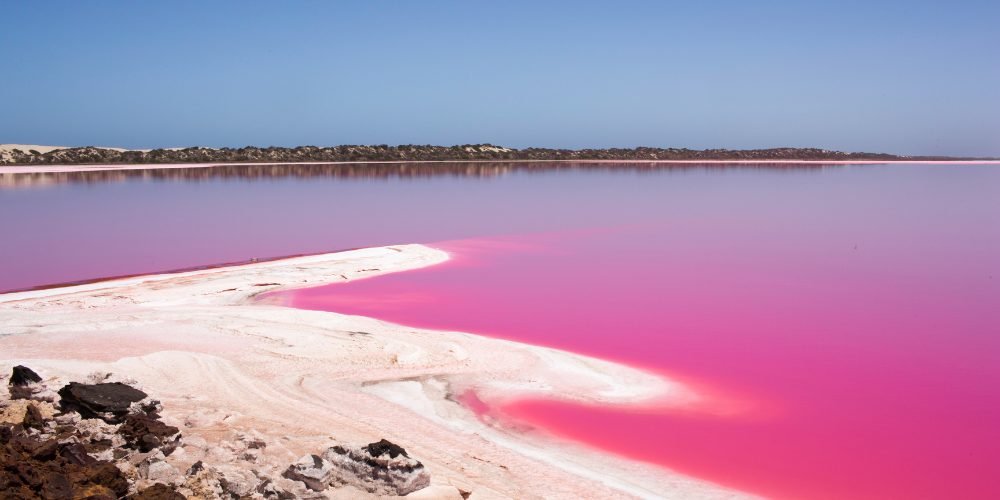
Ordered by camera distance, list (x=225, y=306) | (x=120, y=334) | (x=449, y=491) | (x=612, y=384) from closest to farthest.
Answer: (x=449, y=491) < (x=612, y=384) < (x=120, y=334) < (x=225, y=306)

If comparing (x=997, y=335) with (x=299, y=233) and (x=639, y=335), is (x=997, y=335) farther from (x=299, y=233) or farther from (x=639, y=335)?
(x=299, y=233)

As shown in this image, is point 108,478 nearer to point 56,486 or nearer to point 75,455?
point 56,486

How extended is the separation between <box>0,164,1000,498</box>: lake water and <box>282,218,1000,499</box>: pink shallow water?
2 centimetres

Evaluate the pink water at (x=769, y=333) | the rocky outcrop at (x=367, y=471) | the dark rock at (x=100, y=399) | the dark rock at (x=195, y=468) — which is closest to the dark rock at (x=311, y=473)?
the rocky outcrop at (x=367, y=471)

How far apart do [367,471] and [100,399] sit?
1.57 m

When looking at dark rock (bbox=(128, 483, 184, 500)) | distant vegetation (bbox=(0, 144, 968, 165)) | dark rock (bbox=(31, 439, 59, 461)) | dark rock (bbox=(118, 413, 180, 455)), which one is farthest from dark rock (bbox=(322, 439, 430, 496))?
distant vegetation (bbox=(0, 144, 968, 165))

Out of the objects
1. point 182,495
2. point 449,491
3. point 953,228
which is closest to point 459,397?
point 449,491

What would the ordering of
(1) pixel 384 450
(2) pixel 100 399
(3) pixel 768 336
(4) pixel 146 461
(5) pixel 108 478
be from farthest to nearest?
(3) pixel 768 336 < (2) pixel 100 399 < (1) pixel 384 450 < (4) pixel 146 461 < (5) pixel 108 478

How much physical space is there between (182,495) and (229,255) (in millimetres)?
7723

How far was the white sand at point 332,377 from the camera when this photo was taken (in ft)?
13.5

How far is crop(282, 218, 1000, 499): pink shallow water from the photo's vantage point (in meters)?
4.46

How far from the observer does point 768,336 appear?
22.2ft

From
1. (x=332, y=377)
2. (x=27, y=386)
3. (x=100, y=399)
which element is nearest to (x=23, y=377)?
(x=27, y=386)

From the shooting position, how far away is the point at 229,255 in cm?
1074
